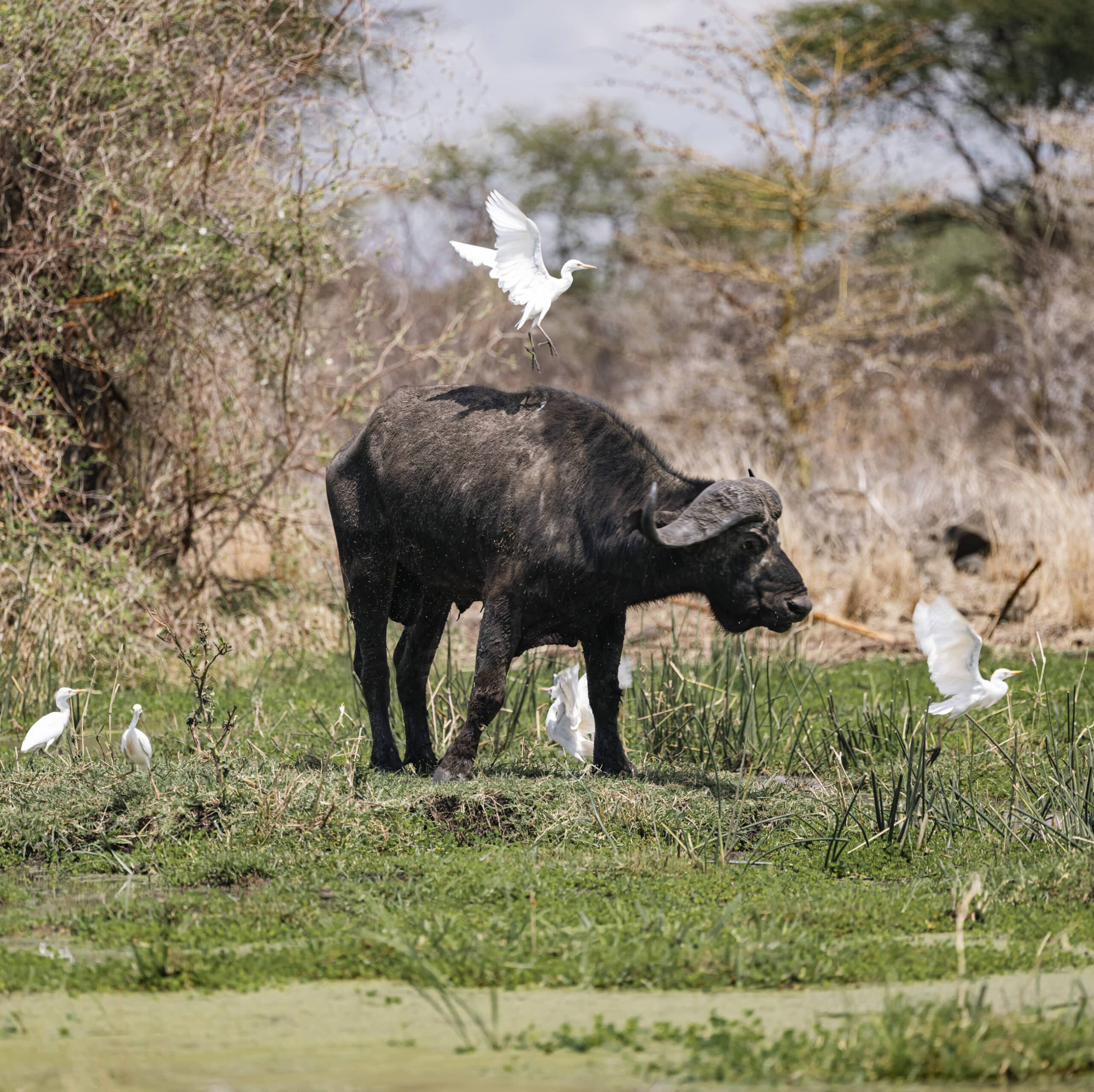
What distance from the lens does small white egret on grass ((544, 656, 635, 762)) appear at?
24.3ft

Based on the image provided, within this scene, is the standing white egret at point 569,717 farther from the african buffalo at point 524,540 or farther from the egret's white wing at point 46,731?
the egret's white wing at point 46,731

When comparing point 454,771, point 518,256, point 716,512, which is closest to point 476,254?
point 518,256

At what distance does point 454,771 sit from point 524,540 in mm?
1094

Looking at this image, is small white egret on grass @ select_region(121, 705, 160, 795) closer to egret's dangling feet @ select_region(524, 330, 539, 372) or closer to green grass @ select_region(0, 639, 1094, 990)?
green grass @ select_region(0, 639, 1094, 990)

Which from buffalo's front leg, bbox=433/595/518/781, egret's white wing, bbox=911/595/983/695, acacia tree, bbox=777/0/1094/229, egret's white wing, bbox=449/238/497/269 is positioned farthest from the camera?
acacia tree, bbox=777/0/1094/229

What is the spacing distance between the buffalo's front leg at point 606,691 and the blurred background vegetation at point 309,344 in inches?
133

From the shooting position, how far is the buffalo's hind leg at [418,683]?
764cm

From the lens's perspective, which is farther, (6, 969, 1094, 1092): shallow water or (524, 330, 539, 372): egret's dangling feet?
(524, 330, 539, 372): egret's dangling feet

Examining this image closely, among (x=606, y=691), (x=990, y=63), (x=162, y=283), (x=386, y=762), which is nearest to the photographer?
(x=606, y=691)

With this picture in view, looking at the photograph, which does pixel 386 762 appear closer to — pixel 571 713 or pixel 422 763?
pixel 422 763

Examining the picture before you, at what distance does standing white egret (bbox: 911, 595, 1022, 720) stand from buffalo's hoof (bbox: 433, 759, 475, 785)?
215 centimetres

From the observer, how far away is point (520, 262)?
22.9 feet

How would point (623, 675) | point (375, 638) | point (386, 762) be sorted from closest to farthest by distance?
point (623, 675), point (386, 762), point (375, 638)

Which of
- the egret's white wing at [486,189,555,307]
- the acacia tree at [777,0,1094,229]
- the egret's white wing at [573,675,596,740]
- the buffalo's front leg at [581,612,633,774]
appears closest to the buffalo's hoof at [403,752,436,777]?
the egret's white wing at [573,675,596,740]
